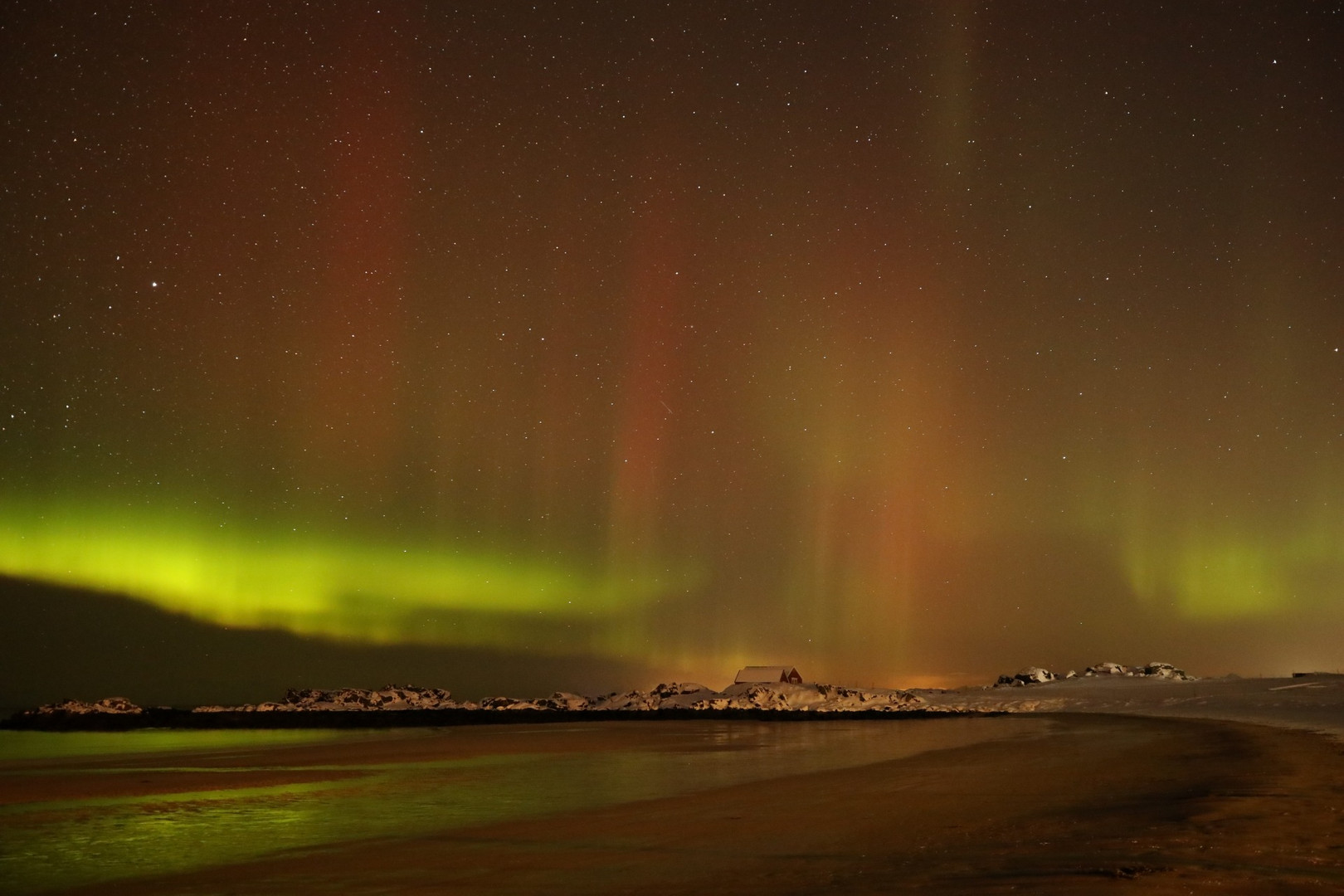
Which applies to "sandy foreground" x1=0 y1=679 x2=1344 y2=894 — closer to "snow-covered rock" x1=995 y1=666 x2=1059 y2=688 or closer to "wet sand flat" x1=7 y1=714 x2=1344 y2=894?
"wet sand flat" x1=7 y1=714 x2=1344 y2=894

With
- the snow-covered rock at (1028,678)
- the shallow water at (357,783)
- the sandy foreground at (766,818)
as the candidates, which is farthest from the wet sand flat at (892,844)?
the snow-covered rock at (1028,678)

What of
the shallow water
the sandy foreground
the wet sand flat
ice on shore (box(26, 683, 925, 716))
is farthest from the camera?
ice on shore (box(26, 683, 925, 716))

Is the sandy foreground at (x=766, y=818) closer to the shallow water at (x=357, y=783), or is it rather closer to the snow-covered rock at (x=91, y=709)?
the shallow water at (x=357, y=783)

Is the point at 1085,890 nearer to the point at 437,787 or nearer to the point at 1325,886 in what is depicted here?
the point at 1325,886

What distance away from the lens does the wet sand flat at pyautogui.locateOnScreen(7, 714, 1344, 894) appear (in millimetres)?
9492

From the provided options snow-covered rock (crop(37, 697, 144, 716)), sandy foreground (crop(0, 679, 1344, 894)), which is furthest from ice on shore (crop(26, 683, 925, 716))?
sandy foreground (crop(0, 679, 1344, 894))

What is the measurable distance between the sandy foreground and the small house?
52880 mm

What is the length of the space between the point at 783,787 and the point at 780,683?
2558 inches

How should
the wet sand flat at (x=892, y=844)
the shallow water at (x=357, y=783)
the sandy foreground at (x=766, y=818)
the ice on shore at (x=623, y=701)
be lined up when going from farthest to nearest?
the ice on shore at (x=623, y=701), the shallow water at (x=357, y=783), the sandy foreground at (x=766, y=818), the wet sand flat at (x=892, y=844)

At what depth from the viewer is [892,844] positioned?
1206 cm

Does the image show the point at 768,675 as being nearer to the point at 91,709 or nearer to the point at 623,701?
the point at 623,701

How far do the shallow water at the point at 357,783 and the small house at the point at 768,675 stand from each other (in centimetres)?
3684

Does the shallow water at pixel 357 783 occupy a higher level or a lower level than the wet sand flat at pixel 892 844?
lower

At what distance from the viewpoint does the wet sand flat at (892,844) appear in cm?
949
